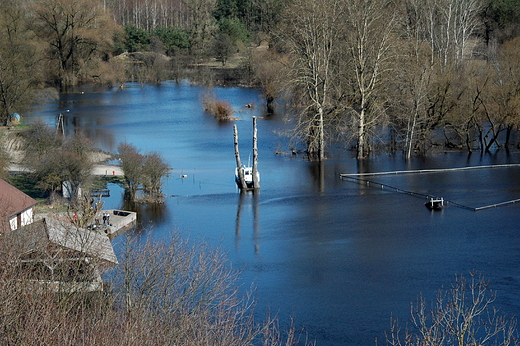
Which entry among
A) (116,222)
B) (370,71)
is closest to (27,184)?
(116,222)

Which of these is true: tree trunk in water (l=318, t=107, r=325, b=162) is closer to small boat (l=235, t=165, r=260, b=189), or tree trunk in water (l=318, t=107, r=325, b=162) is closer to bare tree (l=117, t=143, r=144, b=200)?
small boat (l=235, t=165, r=260, b=189)

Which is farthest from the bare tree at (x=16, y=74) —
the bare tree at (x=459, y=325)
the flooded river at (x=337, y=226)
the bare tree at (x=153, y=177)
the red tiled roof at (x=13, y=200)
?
the bare tree at (x=459, y=325)

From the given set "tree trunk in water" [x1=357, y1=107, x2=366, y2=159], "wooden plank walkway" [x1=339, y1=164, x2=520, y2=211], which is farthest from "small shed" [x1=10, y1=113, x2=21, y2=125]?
"wooden plank walkway" [x1=339, y1=164, x2=520, y2=211]

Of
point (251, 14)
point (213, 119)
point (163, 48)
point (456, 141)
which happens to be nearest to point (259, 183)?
point (456, 141)

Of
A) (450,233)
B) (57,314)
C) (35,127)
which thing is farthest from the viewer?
(35,127)

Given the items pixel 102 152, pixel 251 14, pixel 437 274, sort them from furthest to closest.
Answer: pixel 251 14 < pixel 102 152 < pixel 437 274

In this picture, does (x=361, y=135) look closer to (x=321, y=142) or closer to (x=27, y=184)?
(x=321, y=142)

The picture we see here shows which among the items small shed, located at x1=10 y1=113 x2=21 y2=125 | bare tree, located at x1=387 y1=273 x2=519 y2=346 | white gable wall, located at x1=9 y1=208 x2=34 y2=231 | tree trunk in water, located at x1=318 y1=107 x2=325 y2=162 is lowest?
bare tree, located at x1=387 y1=273 x2=519 y2=346

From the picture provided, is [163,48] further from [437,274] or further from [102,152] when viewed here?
[437,274]
